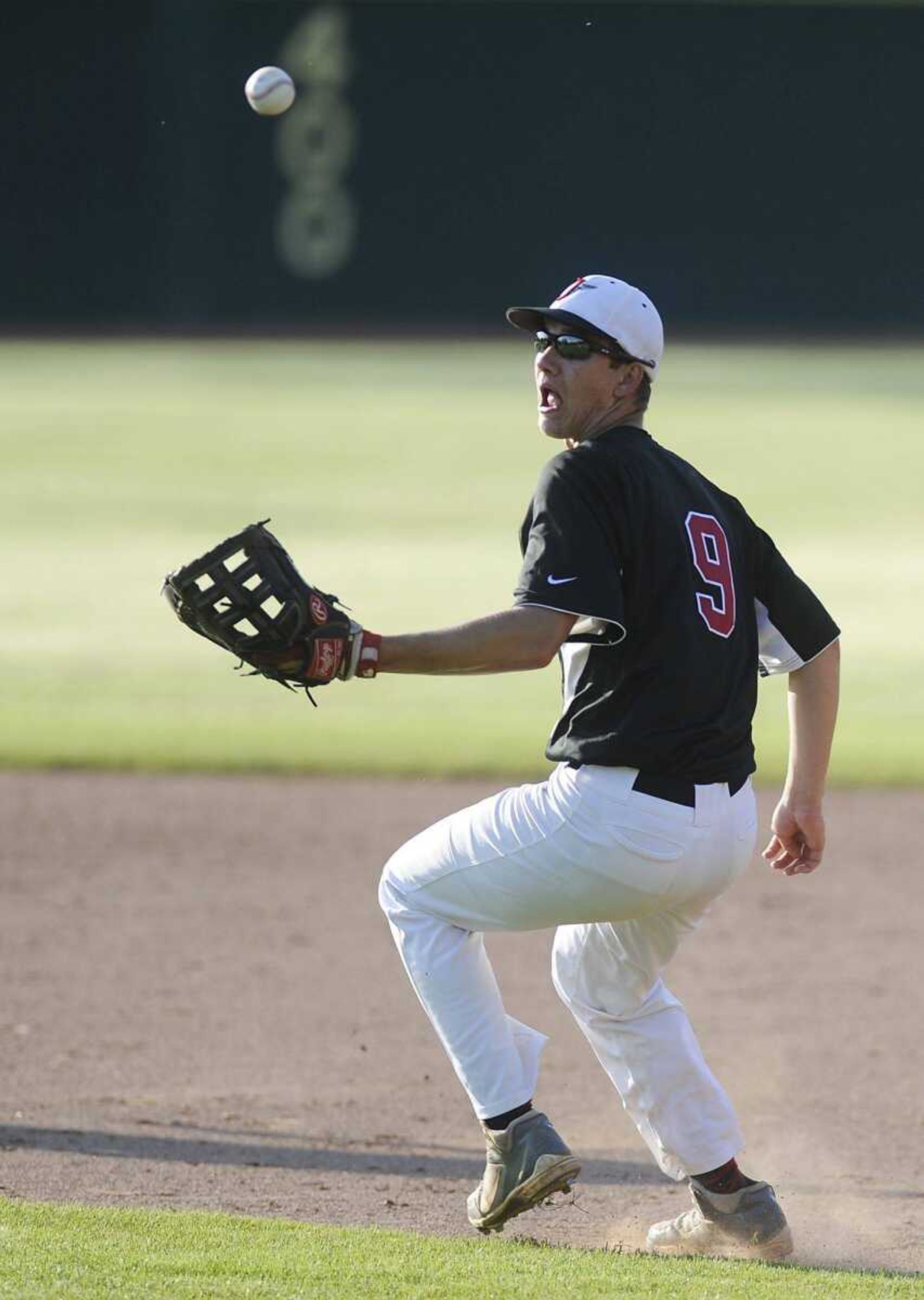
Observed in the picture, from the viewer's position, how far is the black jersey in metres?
3.28

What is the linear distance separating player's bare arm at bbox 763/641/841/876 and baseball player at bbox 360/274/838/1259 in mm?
202

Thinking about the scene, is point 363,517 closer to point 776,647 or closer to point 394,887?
point 776,647

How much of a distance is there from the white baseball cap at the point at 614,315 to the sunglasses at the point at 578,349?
0.6 inches

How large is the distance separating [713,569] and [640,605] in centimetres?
19

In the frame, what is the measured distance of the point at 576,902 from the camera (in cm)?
339

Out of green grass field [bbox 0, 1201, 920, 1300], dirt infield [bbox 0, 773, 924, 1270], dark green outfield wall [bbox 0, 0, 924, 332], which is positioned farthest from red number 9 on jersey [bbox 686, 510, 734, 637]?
dark green outfield wall [bbox 0, 0, 924, 332]

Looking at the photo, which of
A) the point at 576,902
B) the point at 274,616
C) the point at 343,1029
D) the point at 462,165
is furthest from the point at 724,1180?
the point at 462,165

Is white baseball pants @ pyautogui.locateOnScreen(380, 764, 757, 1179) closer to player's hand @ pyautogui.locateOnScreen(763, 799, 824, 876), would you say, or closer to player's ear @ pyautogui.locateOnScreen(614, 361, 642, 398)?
player's hand @ pyautogui.locateOnScreen(763, 799, 824, 876)

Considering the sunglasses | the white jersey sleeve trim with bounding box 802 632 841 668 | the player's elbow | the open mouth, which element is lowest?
the white jersey sleeve trim with bounding box 802 632 841 668

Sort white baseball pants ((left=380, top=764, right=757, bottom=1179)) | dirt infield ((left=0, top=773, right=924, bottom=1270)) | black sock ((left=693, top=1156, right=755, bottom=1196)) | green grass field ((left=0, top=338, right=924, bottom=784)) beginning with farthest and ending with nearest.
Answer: green grass field ((left=0, top=338, right=924, bottom=784))
dirt infield ((left=0, top=773, right=924, bottom=1270))
black sock ((left=693, top=1156, right=755, bottom=1196))
white baseball pants ((left=380, top=764, right=757, bottom=1179))

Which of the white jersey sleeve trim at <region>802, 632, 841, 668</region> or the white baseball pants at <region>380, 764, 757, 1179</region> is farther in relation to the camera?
the white jersey sleeve trim at <region>802, 632, 841, 668</region>

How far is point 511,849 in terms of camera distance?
3.38m

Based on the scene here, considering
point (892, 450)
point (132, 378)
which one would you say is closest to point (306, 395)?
point (132, 378)

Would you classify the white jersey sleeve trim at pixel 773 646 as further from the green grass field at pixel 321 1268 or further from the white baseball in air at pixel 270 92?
the white baseball in air at pixel 270 92
